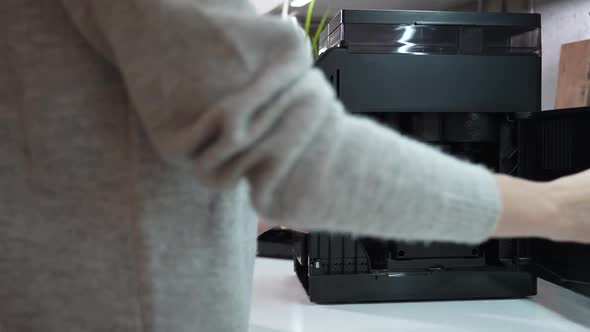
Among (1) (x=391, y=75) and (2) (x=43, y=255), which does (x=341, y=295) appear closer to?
(1) (x=391, y=75)

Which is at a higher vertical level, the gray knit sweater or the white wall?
the white wall

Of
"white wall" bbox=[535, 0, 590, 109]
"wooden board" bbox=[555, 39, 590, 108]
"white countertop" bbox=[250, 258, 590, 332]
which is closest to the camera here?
"white countertop" bbox=[250, 258, 590, 332]

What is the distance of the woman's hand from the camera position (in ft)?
1.18

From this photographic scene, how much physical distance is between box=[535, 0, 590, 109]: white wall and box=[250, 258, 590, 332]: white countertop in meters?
Answer: 1.27

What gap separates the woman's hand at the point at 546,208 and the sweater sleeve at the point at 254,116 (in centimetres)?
8

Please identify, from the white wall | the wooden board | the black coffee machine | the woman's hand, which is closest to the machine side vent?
the black coffee machine

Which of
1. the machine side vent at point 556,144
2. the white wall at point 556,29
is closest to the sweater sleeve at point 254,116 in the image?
the machine side vent at point 556,144

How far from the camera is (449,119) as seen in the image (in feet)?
2.69

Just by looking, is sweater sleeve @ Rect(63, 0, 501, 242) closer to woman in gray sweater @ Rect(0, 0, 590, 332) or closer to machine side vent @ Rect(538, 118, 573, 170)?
woman in gray sweater @ Rect(0, 0, 590, 332)

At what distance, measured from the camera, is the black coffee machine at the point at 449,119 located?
78 cm

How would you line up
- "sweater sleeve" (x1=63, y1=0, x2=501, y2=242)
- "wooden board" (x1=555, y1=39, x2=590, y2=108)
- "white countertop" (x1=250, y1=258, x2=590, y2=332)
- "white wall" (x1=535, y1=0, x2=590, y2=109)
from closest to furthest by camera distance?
1. "sweater sleeve" (x1=63, y1=0, x2=501, y2=242)
2. "white countertop" (x1=250, y1=258, x2=590, y2=332)
3. "wooden board" (x1=555, y1=39, x2=590, y2=108)
4. "white wall" (x1=535, y1=0, x2=590, y2=109)

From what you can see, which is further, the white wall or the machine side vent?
the white wall

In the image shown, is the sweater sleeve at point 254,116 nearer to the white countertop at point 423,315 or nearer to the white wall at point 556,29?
the white countertop at point 423,315

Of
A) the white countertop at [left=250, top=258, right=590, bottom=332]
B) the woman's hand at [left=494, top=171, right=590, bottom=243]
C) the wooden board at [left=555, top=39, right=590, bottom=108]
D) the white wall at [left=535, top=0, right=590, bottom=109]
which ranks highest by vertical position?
the white wall at [left=535, top=0, right=590, bottom=109]
